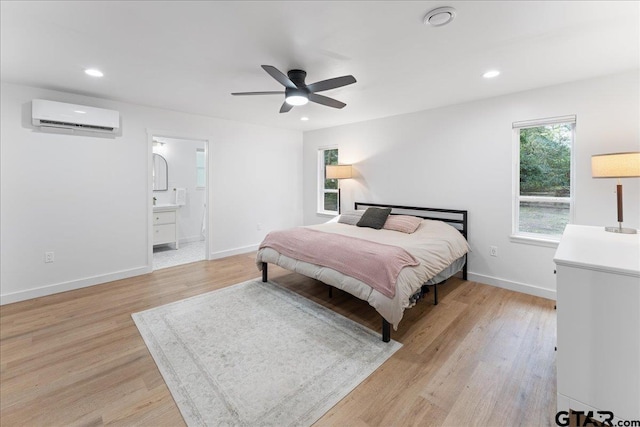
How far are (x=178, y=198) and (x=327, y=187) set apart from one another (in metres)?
3.34

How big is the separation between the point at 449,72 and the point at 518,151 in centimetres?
157

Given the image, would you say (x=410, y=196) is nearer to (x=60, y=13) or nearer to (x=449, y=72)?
(x=449, y=72)

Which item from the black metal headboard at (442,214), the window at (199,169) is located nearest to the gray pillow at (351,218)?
the black metal headboard at (442,214)

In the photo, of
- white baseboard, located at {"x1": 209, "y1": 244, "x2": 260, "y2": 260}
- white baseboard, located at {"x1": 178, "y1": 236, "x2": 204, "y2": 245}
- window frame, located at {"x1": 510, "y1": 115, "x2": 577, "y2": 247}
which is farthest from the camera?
white baseboard, located at {"x1": 178, "y1": 236, "x2": 204, "y2": 245}

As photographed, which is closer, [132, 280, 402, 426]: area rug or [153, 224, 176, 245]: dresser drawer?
[132, 280, 402, 426]: area rug

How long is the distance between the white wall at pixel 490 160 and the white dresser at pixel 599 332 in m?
2.03

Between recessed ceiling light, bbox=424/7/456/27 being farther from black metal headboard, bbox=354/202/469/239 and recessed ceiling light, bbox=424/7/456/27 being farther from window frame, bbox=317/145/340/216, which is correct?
window frame, bbox=317/145/340/216

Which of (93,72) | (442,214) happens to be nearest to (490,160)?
(442,214)

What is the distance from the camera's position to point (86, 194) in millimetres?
3633

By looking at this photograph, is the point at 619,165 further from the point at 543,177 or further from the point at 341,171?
the point at 341,171

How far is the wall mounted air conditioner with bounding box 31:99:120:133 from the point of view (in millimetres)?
3156

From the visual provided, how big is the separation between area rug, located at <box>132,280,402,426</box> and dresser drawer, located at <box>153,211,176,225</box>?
2.86 m

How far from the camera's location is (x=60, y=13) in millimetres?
1819

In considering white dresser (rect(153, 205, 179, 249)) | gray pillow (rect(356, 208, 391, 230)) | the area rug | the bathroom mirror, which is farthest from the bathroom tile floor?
gray pillow (rect(356, 208, 391, 230))
